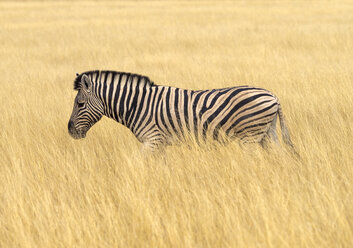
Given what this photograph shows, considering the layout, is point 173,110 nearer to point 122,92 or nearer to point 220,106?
point 220,106

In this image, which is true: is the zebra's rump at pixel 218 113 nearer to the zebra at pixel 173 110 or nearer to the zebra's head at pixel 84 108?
the zebra at pixel 173 110

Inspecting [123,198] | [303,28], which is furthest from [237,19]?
[123,198]

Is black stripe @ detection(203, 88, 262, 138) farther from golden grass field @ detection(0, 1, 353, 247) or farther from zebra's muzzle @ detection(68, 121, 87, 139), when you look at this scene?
zebra's muzzle @ detection(68, 121, 87, 139)

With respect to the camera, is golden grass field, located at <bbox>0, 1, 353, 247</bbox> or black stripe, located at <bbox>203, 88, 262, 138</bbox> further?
black stripe, located at <bbox>203, 88, 262, 138</bbox>

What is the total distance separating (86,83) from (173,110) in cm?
91

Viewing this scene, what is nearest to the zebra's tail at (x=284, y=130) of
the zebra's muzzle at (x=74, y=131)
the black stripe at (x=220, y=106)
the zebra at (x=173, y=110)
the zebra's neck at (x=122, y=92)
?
the zebra at (x=173, y=110)

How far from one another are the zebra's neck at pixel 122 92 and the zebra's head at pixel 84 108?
70mm

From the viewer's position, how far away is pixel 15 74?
34.6ft

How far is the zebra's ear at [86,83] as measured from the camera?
15.4ft

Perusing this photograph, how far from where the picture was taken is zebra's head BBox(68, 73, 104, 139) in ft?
15.6

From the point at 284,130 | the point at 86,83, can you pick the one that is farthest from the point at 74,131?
the point at 284,130

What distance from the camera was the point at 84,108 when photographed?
480cm

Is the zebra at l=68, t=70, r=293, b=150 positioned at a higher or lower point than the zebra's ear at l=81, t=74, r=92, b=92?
lower

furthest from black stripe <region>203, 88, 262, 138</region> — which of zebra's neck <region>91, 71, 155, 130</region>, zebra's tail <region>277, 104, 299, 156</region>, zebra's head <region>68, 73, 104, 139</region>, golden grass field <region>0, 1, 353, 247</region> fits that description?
zebra's head <region>68, 73, 104, 139</region>
